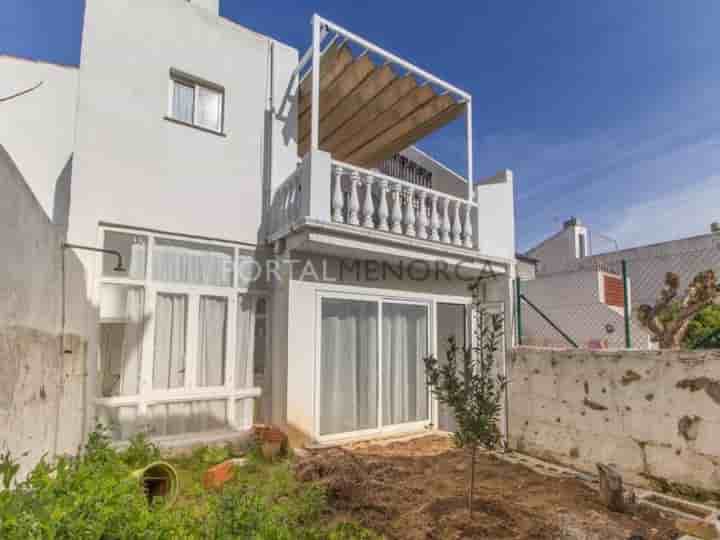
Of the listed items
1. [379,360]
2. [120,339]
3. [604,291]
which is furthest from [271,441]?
[604,291]

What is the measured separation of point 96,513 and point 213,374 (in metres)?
3.37

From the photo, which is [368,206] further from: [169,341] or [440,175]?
[440,175]

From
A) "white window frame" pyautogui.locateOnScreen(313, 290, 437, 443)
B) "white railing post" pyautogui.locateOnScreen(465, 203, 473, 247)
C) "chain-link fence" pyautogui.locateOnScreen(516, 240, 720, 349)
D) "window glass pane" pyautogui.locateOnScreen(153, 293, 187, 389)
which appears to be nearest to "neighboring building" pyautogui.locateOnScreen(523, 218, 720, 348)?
"chain-link fence" pyautogui.locateOnScreen(516, 240, 720, 349)

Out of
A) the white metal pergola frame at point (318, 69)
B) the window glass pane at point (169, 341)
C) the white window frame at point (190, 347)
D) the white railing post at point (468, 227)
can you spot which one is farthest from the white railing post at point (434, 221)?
the window glass pane at point (169, 341)

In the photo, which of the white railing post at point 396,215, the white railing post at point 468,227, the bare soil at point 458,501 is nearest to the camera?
the bare soil at point 458,501

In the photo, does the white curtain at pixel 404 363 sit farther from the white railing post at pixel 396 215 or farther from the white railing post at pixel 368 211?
the white railing post at pixel 368 211

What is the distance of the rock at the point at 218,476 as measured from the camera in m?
4.09

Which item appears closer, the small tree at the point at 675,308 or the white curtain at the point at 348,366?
the small tree at the point at 675,308

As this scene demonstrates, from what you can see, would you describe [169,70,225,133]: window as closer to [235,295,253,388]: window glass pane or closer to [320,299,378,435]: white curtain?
[235,295,253,388]: window glass pane

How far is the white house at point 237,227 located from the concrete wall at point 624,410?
4.58ft

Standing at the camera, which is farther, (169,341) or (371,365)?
(371,365)

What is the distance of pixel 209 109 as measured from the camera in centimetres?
588

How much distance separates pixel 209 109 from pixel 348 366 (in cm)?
438

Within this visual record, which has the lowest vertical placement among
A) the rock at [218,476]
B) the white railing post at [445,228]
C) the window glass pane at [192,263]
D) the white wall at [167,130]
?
the rock at [218,476]
